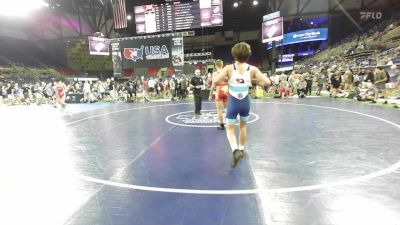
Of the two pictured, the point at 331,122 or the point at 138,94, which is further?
the point at 138,94

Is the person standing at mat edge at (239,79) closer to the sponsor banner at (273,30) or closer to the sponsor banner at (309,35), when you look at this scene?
the sponsor banner at (273,30)

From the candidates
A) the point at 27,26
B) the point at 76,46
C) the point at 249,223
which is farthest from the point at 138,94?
the point at 27,26

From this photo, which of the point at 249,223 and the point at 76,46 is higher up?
the point at 76,46

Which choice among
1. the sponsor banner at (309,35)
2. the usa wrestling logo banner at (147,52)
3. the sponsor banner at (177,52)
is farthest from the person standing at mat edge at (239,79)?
the sponsor banner at (309,35)

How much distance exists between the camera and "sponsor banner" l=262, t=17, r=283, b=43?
67.4 feet

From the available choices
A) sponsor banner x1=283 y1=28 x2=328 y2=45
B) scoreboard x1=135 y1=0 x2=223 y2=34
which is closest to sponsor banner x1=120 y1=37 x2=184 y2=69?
Answer: scoreboard x1=135 y1=0 x2=223 y2=34

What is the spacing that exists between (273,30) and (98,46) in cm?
1570

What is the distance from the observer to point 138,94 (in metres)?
20.2

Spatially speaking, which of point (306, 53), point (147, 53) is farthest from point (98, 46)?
point (306, 53)

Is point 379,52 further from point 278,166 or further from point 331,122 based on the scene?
point 278,166

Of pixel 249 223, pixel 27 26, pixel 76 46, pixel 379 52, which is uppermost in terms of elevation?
pixel 27 26

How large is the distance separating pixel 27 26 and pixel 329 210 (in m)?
45.3

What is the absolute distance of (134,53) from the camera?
23.5m

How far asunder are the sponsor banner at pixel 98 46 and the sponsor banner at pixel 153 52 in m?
2.86
